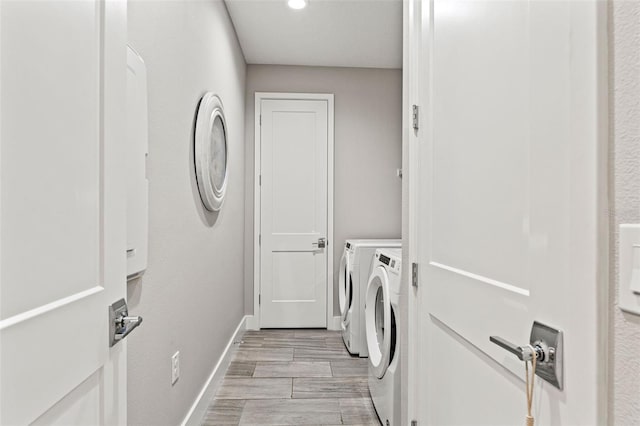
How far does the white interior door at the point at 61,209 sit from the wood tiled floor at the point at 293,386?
1556 mm

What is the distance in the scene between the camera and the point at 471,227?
3.42ft

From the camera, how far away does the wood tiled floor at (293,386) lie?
7.41ft

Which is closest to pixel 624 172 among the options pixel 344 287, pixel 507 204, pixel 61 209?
pixel 507 204

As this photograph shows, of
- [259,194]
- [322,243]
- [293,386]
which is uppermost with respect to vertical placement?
[259,194]

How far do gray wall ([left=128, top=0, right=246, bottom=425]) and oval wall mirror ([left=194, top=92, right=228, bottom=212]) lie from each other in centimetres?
7

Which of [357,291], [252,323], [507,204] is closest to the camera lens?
[507,204]

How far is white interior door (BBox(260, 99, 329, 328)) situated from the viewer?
3.99 metres

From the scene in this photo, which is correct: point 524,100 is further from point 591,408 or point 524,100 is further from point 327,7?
point 327,7

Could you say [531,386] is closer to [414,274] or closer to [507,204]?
[507,204]

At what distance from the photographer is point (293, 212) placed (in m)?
4.00

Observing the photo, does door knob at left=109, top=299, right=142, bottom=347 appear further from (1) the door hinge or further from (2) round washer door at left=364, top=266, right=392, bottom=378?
(2) round washer door at left=364, top=266, right=392, bottom=378

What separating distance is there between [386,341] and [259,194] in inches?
92.3

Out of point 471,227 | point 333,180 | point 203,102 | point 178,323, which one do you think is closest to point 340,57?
point 333,180

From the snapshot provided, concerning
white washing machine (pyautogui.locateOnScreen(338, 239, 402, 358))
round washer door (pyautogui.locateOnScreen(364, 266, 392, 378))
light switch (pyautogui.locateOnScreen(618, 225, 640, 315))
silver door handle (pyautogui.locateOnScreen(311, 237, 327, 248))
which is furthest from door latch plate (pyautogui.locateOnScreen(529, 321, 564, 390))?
silver door handle (pyautogui.locateOnScreen(311, 237, 327, 248))
